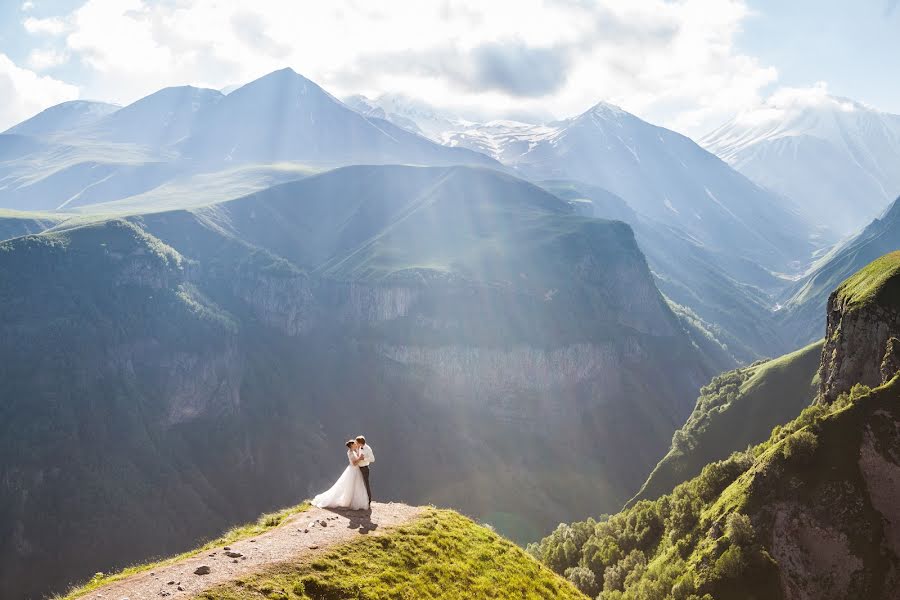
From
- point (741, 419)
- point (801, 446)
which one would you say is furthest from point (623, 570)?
point (741, 419)

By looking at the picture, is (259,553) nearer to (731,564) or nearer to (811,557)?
(731,564)

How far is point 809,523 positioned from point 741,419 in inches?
5139

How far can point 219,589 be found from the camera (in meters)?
27.6

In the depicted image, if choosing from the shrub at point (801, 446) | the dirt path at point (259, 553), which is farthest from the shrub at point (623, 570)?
the dirt path at point (259, 553)

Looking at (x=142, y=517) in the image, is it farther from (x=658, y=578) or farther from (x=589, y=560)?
(x=658, y=578)

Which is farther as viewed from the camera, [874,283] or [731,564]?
[874,283]

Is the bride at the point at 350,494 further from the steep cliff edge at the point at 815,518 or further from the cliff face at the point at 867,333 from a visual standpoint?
the cliff face at the point at 867,333

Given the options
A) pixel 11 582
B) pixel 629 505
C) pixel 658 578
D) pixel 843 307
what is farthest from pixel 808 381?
pixel 11 582

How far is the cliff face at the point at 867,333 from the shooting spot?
70312mm

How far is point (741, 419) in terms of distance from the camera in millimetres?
170500

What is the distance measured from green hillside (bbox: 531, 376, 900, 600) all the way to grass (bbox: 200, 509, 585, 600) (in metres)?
20.2

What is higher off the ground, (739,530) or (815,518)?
(815,518)

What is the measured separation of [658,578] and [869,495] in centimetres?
2462

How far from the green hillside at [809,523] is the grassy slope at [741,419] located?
101 meters
